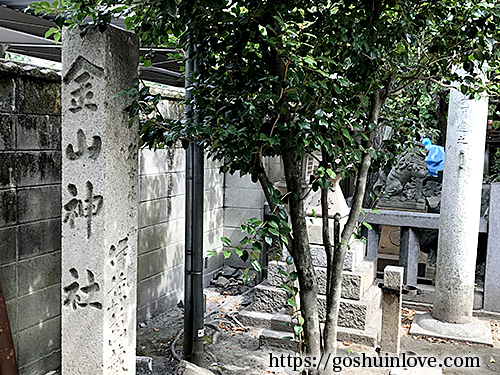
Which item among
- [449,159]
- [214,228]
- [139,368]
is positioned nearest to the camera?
[139,368]

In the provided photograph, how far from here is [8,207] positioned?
408cm

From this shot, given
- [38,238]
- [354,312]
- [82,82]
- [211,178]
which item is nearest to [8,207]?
[38,238]

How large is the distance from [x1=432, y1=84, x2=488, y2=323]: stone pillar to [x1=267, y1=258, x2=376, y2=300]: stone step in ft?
2.92

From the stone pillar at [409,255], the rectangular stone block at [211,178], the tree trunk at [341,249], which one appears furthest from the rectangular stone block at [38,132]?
the stone pillar at [409,255]

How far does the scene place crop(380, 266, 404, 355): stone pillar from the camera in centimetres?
488

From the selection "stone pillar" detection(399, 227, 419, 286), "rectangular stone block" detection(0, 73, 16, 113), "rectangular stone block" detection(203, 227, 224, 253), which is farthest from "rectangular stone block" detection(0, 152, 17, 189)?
"stone pillar" detection(399, 227, 419, 286)

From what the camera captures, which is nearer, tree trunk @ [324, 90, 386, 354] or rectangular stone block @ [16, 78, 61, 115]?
tree trunk @ [324, 90, 386, 354]

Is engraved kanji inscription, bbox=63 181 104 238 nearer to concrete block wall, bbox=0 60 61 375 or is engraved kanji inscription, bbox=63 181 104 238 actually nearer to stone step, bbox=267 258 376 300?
concrete block wall, bbox=0 60 61 375

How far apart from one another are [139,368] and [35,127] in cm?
238

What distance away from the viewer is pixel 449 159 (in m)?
5.93

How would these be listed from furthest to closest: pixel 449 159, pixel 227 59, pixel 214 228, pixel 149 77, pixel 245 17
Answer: pixel 149 77 < pixel 214 228 < pixel 449 159 < pixel 227 59 < pixel 245 17

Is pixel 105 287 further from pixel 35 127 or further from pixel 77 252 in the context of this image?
pixel 35 127

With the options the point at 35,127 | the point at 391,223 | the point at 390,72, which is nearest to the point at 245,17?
the point at 390,72

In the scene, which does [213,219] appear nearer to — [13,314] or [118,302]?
[13,314]
